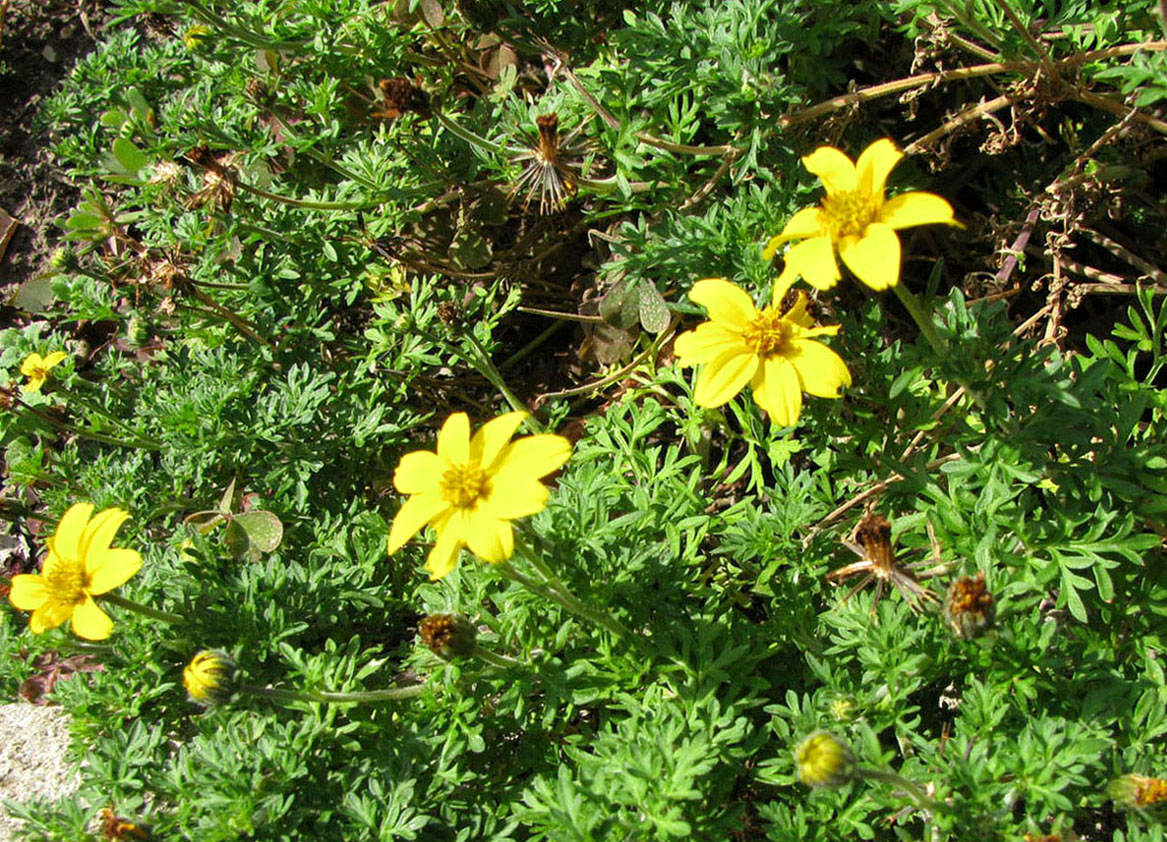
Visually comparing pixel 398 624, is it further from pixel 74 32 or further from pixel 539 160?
pixel 74 32

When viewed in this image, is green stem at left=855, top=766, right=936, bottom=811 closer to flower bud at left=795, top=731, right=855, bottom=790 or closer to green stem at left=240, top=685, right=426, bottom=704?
flower bud at left=795, top=731, right=855, bottom=790

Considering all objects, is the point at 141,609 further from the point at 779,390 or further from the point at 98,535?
the point at 779,390

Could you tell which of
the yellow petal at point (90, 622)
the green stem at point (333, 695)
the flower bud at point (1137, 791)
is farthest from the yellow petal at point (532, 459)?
the flower bud at point (1137, 791)

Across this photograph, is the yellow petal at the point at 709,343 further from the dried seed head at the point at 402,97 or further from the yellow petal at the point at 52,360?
the yellow petal at the point at 52,360

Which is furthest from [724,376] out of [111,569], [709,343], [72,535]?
[72,535]

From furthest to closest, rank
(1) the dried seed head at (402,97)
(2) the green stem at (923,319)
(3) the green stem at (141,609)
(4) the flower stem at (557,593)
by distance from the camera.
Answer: (1) the dried seed head at (402,97) < (3) the green stem at (141,609) < (4) the flower stem at (557,593) < (2) the green stem at (923,319)

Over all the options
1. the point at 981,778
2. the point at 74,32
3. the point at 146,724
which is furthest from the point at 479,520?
the point at 74,32

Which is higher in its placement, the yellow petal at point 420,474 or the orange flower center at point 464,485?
the yellow petal at point 420,474
